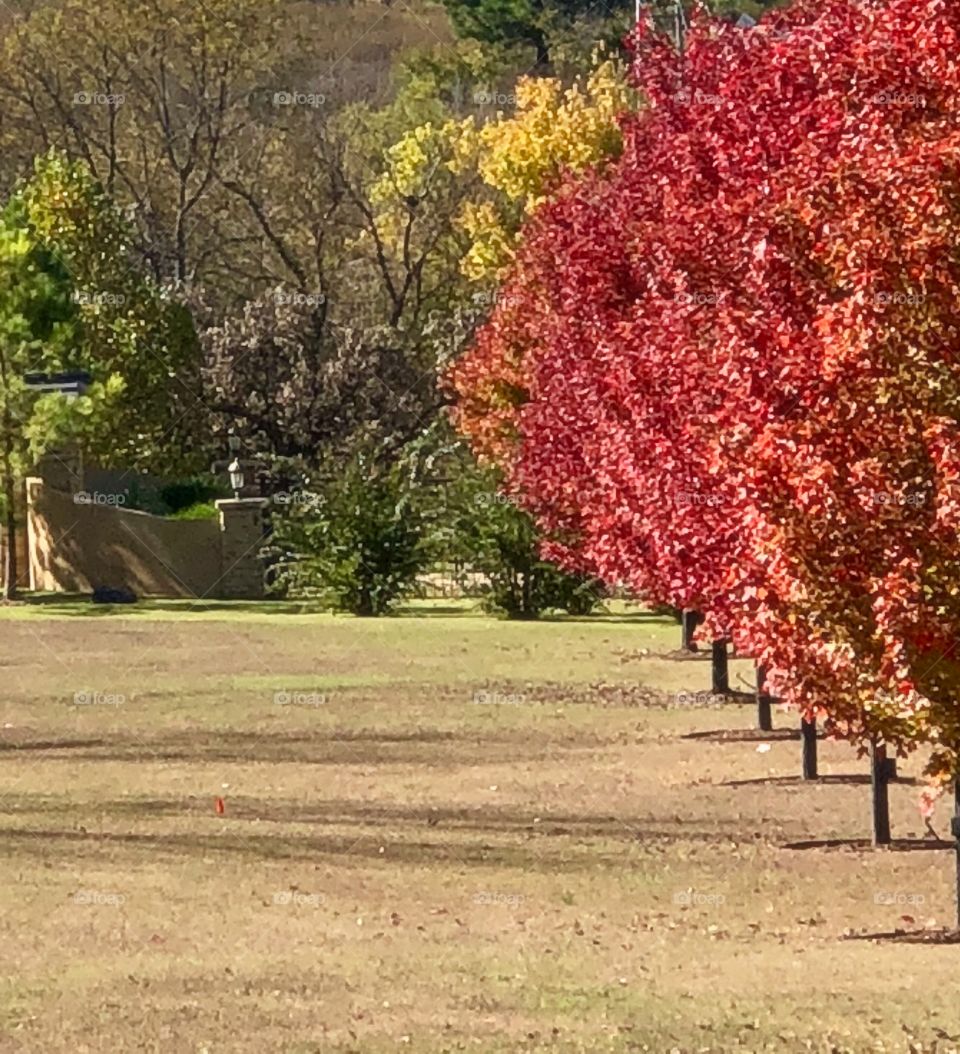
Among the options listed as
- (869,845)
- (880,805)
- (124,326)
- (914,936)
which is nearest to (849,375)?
(914,936)

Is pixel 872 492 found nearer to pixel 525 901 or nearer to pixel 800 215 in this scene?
pixel 800 215

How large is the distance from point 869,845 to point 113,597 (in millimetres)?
35778

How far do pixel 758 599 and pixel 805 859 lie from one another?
13.7 feet

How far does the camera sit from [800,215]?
13148 millimetres

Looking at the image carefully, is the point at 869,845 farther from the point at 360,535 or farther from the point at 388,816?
the point at 360,535

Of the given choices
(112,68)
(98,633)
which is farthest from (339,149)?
(98,633)

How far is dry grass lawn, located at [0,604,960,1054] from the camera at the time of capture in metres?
11.2

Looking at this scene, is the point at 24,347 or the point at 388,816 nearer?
the point at 388,816

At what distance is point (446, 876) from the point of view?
661 inches

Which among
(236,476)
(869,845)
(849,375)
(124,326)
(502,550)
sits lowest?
(869,845)

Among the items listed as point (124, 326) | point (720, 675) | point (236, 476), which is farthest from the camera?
point (124, 326)

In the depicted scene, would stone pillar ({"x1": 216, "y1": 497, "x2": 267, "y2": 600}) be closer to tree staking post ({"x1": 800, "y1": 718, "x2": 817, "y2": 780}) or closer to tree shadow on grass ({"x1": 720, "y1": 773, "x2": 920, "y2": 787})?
tree shadow on grass ({"x1": 720, "y1": 773, "x2": 920, "y2": 787})

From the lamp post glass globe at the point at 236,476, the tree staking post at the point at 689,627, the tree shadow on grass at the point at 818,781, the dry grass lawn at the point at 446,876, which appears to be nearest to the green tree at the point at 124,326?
the lamp post glass globe at the point at 236,476

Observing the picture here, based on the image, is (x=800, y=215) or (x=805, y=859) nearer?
(x=800, y=215)
